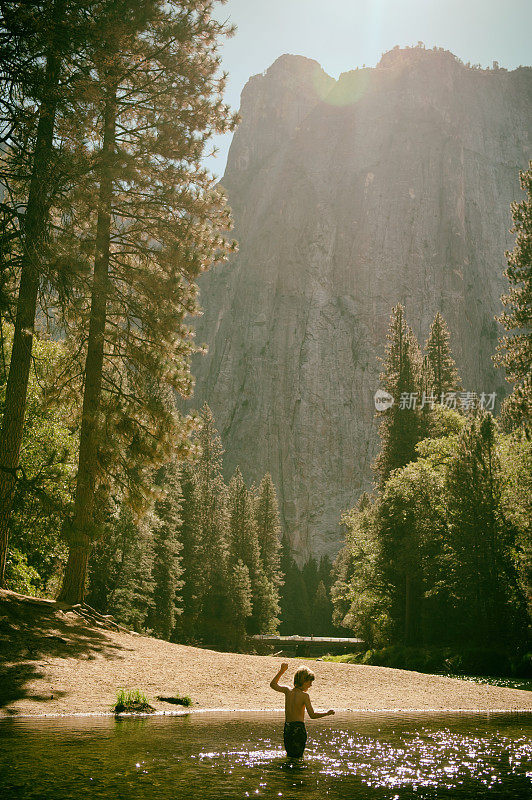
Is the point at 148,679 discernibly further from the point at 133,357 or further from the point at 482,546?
the point at 482,546

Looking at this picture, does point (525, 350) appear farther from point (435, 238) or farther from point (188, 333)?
point (435, 238)

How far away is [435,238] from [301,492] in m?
57.6

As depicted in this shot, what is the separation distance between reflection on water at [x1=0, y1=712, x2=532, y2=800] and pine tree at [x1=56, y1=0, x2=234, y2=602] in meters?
7.52

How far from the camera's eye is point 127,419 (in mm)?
16031

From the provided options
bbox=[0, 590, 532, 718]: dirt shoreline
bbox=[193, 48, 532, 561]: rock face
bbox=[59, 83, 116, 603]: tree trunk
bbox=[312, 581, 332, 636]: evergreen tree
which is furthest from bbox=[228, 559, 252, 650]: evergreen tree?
bbox=[193, 48, 532, 561]: rock face

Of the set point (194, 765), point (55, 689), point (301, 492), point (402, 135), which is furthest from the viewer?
point (402, 135)

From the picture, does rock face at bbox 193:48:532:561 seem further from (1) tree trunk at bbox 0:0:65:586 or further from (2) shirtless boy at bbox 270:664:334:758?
(2) shirtless boy at bbox 270:664:334:758

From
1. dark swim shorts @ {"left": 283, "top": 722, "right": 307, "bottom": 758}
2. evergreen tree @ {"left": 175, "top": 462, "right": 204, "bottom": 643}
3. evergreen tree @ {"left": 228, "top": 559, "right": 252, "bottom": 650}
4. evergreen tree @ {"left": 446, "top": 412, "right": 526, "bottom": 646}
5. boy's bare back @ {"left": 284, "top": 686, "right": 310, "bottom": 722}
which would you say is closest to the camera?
dark swim shorts @ {"left": 283, "top": 722, "right": 307, "bottom": 758}

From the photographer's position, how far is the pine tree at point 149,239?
15.7 m

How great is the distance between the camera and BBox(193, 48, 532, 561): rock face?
119062 mm

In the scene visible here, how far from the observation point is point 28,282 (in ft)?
43.7

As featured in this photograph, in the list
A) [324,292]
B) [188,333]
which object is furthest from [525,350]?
[324,292]

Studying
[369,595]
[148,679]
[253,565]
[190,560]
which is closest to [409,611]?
[369,595]

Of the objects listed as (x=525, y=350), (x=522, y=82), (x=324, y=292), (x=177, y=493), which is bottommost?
(x=177, y=493)
